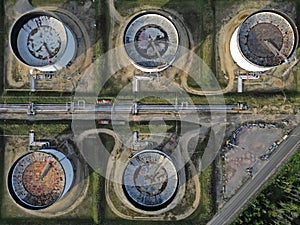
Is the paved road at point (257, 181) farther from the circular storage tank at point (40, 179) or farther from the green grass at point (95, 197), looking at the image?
the circular storage tank at point (40, 179)

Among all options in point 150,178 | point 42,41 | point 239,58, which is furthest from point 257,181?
point 42,41

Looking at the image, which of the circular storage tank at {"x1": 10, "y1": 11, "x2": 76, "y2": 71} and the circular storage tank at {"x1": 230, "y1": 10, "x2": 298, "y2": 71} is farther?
the circular storage tank at {"x1": 230, "y1": 10, "x2": 298, "y2": 71}

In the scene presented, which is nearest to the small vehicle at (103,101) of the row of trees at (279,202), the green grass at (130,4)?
the green grass at (130,4)

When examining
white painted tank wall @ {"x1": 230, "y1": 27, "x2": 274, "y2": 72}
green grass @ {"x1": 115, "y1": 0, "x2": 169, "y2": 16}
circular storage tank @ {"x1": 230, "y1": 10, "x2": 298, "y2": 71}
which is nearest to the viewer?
white painted tank wall @ {"x1": 230, "y1": 27, "x2": 274, "y2": 72}

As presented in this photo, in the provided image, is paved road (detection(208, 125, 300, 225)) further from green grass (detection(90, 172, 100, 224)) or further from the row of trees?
green grass (detection(90, 172, 100, 224))

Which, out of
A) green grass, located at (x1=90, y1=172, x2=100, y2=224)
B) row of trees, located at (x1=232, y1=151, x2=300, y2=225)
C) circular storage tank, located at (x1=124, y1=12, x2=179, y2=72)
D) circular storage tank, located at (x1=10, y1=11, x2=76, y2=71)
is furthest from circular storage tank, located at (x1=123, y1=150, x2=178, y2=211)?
circular storage tank, located at (x1=10, y1=11, x2=76, y2=71)

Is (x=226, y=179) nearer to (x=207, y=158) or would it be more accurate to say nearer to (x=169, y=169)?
(x=207, y=158)
